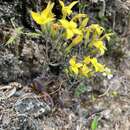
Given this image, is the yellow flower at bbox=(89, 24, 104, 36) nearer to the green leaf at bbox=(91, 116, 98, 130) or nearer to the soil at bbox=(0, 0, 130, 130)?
the soil at bbox=(0, 0, 130, 130)

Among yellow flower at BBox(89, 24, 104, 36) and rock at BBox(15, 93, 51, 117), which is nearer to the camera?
rock at BBox(15, 93, 51, 117)

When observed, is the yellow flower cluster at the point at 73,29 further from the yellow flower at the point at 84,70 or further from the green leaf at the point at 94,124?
the green leaf at the point at 94,124

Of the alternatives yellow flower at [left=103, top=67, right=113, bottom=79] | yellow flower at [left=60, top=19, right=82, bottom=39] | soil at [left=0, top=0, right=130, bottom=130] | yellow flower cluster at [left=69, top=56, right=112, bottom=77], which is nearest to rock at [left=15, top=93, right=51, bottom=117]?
soil at [left=0, top=0, right=130, bottom=130]

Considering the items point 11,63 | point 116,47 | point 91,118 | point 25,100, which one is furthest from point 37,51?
point 116,47

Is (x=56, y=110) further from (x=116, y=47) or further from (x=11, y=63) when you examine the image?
(x=116, y=47)

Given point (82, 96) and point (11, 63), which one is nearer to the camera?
point (11, 63)

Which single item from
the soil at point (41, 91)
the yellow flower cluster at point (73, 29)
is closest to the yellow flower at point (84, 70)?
the yellow flower cluster at point (73, 29)

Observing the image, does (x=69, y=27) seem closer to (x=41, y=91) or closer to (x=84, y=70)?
(x=84, y=70)

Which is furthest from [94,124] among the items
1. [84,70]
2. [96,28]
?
[96,28]

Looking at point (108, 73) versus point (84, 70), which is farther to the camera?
point (108, 73)
